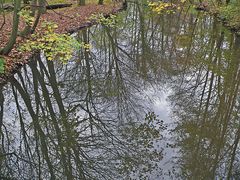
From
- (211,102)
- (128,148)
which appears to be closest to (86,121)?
(128,148)

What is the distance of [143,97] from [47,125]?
15.0ft

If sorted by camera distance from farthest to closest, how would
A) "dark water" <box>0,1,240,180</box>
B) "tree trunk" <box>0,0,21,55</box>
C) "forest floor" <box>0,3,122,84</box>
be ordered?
"forest floor" <box>0,3,122,84</box>, "tree trunk" <box>0,0,21,55</box>, "dark water" <box>0,1,240,180</box>

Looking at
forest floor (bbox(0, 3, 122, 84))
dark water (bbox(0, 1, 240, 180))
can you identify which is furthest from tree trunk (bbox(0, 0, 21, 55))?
dark water (bbox(0, 1, 240, 180))

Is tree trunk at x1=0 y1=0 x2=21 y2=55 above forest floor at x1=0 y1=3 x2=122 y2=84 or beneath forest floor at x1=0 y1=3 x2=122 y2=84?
beneath

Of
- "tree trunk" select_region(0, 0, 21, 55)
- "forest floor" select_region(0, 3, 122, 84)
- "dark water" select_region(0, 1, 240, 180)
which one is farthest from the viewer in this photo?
"forest floor" select_region(0, 3, 122, 84)

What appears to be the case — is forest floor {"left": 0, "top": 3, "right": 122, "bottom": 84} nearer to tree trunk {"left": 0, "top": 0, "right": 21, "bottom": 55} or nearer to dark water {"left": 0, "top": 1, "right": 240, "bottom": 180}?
tree trunk {"left": 0, "top": 0, "right": 21, "bottom": 55}

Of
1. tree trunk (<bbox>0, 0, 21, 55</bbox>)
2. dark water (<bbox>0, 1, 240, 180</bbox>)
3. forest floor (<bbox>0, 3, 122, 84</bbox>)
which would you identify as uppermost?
forest floor (<bbox>0, 3, 122, 84</bbox>)

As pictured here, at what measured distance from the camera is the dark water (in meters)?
9.32

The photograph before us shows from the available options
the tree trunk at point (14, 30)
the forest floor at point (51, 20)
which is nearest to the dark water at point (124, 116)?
the forest floor at point (51, 20)

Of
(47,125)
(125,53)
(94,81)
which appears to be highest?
(125,53)

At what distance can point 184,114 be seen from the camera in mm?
12812

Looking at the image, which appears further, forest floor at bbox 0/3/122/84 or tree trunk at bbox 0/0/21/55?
forest floor at bbox 0/3/122/84

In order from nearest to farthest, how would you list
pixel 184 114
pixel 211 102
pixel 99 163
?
pixel 99 163
pixel 184 114
pixel 211 102

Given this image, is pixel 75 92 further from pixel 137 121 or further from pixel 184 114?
pixel 184 114
